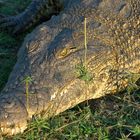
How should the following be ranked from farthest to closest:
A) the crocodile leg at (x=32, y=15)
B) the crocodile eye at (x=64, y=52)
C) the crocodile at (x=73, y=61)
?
the crocodile leg at (x=32, y=15)
the crocodile eye at (x=64, y=52)
the crocodile at (x=73, y=61)

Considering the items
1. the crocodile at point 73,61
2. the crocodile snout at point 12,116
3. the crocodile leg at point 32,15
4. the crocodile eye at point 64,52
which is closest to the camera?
the crocodile snout at point 12,116

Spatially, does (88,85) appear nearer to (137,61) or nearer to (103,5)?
(137,61)

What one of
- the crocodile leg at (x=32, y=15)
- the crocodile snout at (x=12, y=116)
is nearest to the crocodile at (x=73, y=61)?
the crocodile snout at (x=12, y=116)

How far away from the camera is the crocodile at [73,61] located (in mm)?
3750

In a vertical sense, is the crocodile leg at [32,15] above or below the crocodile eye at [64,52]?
above

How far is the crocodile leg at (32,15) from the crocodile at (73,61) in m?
1.03

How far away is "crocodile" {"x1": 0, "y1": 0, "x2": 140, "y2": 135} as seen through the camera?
3.75 m

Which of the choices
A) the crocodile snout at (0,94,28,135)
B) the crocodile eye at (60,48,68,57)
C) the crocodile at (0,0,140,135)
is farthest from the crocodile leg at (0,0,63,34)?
the crocodile snout at (0,94,28,135)

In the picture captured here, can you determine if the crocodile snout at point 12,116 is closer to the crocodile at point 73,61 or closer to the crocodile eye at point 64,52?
the crocodile at point 73,61

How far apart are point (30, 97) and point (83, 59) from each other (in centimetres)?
63

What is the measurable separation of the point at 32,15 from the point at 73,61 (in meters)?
1.96

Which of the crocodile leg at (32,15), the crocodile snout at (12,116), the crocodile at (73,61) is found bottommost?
the crocodile snout at (12,116)

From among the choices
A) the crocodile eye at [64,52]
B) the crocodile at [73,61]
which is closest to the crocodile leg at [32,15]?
the crocodile at [73,61]

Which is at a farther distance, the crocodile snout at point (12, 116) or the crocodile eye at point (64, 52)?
the crocodile eye at point (64, 52)
